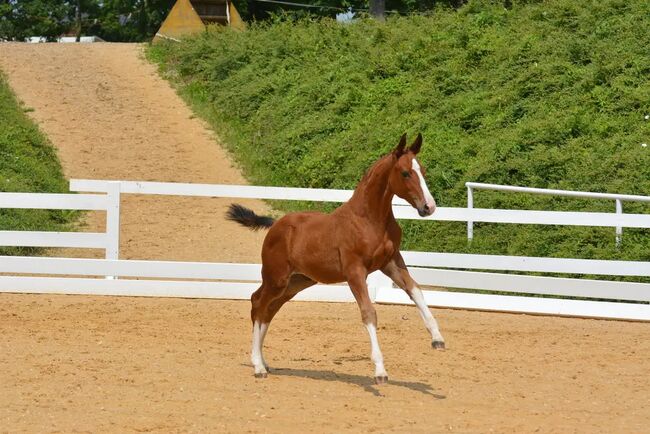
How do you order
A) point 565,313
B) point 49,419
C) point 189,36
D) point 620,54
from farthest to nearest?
1. point 189,36
2. point 620,54
3. point 565,313
4. point 49,419

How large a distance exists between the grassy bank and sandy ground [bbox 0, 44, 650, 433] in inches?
82.2

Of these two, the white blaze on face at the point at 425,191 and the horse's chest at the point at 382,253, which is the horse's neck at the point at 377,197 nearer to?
the horse's chest at the point at 382,253

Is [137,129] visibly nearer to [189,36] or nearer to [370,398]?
[189,36]

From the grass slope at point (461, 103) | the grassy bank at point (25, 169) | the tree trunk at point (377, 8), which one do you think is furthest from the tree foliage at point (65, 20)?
the grassy bank at point (25, 169)

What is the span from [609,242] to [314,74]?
1367cm

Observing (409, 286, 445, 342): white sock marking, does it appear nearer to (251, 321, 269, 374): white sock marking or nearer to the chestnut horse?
the chestnut horse

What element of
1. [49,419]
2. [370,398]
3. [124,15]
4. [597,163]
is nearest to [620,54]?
[597,163]

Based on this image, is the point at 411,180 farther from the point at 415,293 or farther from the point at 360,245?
the point at 415,293

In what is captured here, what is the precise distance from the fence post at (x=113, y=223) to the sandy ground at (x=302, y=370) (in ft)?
2.29

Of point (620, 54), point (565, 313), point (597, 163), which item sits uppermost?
point (620, 54)

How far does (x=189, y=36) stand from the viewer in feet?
109

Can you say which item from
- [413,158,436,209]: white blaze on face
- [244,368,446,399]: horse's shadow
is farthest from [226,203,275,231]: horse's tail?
[413,158,436,209]: white blaze on face

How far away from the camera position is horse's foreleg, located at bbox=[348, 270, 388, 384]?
8109 mm

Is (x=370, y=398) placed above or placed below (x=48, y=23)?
below
